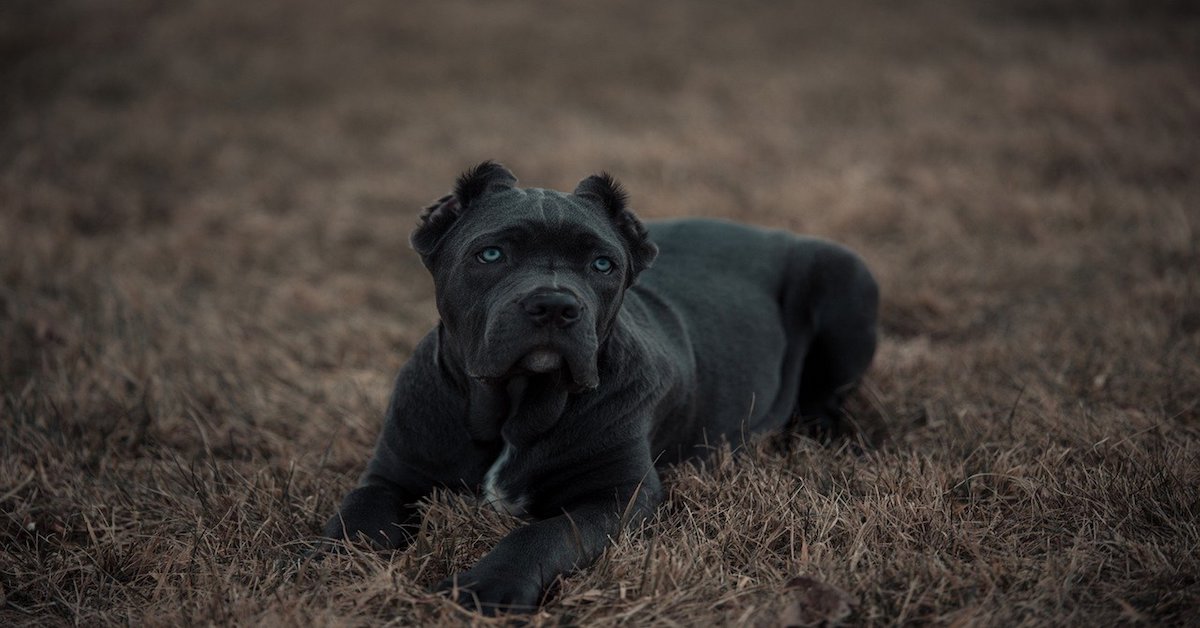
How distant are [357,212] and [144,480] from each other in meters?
5.16

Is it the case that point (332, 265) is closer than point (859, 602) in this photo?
No

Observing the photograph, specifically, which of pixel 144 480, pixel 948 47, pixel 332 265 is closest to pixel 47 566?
pixel 144 480

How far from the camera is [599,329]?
3.41 meters

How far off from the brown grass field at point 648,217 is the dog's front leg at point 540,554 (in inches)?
3.1

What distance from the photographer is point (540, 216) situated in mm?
3350

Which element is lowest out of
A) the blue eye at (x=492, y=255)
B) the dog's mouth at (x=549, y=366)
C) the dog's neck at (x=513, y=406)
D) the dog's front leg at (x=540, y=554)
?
the dog's front leg at (x=540, y=554)

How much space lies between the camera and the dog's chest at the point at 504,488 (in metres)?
3.46

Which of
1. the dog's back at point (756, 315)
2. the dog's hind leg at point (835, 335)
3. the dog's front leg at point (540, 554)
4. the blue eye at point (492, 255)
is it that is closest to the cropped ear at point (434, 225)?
the blue eye at point (492, 255)

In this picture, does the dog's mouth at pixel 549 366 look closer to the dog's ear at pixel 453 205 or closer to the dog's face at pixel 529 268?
the dog's face at pixel 529 268

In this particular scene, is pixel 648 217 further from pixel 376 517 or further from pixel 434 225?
pixel 376 517

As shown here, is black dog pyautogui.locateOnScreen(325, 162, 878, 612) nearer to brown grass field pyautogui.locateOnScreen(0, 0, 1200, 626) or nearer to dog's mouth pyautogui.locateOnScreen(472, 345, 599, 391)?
dog's mouth pyautogui.locateOnScreen(472, 345, 599, 391)

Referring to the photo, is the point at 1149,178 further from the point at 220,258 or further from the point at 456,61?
the point at 456,61

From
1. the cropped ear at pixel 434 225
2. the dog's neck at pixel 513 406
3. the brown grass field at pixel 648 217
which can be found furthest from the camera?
the cropped ear at pixel 434 225

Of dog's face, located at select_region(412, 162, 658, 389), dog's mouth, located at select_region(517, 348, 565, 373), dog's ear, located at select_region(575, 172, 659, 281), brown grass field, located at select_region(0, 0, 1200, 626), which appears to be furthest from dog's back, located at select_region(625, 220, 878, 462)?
dog's mouth, located at select_region(517, 348, 565, 373)
